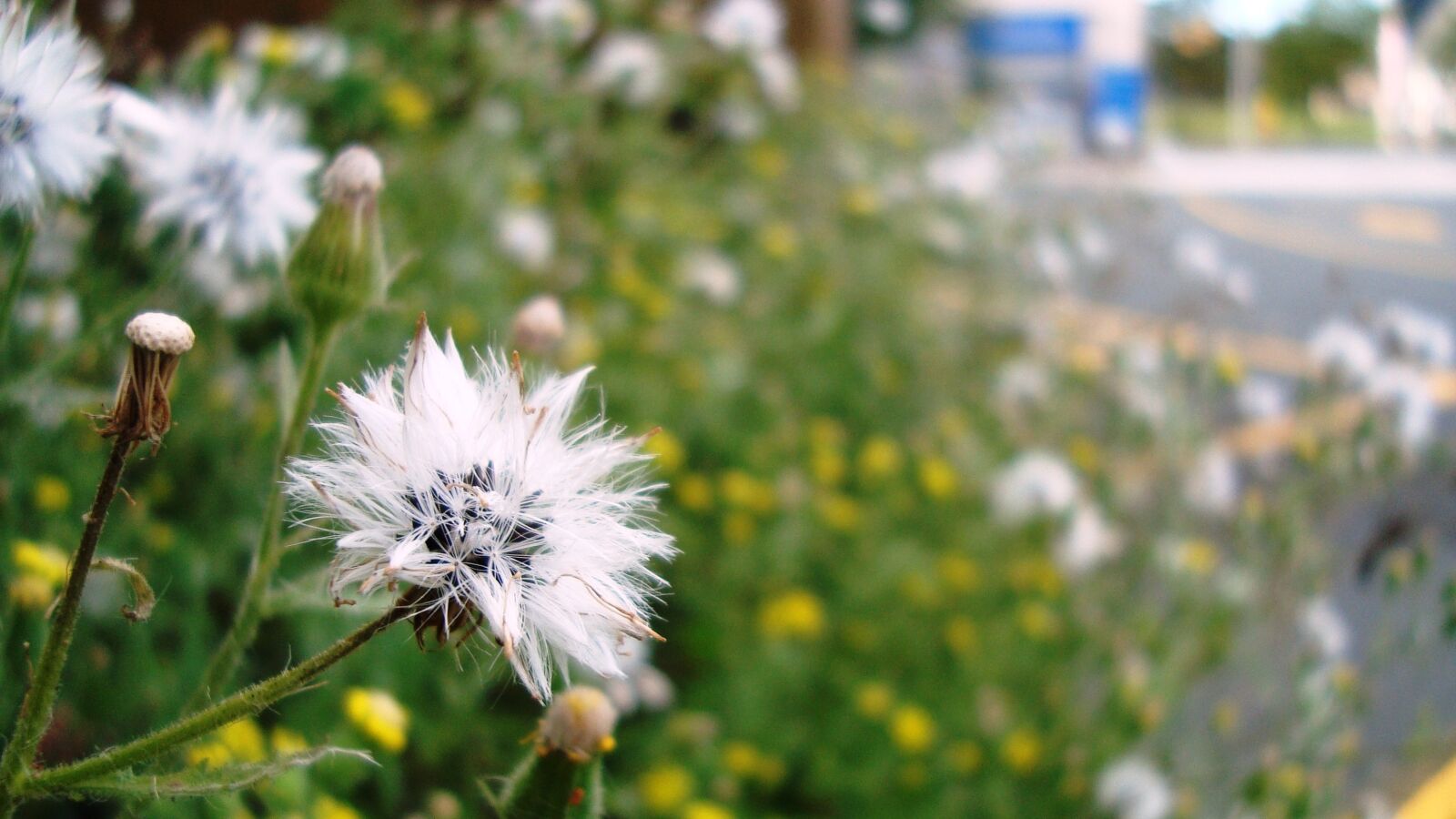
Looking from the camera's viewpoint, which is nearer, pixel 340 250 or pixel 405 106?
pixel 340 250

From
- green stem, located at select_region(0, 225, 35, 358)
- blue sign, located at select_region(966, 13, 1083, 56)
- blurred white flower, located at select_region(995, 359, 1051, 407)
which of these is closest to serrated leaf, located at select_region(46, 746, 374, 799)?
green stem, located at select_region(0, 225, 35, 358)

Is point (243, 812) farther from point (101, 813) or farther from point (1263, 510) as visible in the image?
point (1263, 510)

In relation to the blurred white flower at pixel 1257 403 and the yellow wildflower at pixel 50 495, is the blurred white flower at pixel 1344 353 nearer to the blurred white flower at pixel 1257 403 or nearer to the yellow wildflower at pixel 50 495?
the blurred white flower at pixel 1257 403

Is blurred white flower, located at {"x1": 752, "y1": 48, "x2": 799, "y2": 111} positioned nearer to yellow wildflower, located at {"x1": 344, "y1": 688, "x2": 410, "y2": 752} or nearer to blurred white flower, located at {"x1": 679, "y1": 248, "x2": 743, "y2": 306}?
blurred white flower, located at {"x1": 679, "y1": 248, "x2": 743, "y2": 306}

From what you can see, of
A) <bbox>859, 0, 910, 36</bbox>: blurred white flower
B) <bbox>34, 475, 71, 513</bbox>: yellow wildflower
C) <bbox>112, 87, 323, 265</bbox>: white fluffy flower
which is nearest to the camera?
<bbox>112, 87, 323, 265</bbox>: white fluffy flower

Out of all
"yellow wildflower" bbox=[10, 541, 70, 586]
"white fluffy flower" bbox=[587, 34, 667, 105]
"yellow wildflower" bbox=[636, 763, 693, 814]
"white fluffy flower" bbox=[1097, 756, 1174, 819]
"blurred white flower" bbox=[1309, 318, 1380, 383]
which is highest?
"white fluffy flower" bbox=[587, 34, 667, 105]

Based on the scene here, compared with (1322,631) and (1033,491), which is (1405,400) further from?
(1033,491)

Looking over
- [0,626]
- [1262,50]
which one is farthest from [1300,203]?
[0,626]

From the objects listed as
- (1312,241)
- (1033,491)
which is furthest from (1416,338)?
(1312,241)
